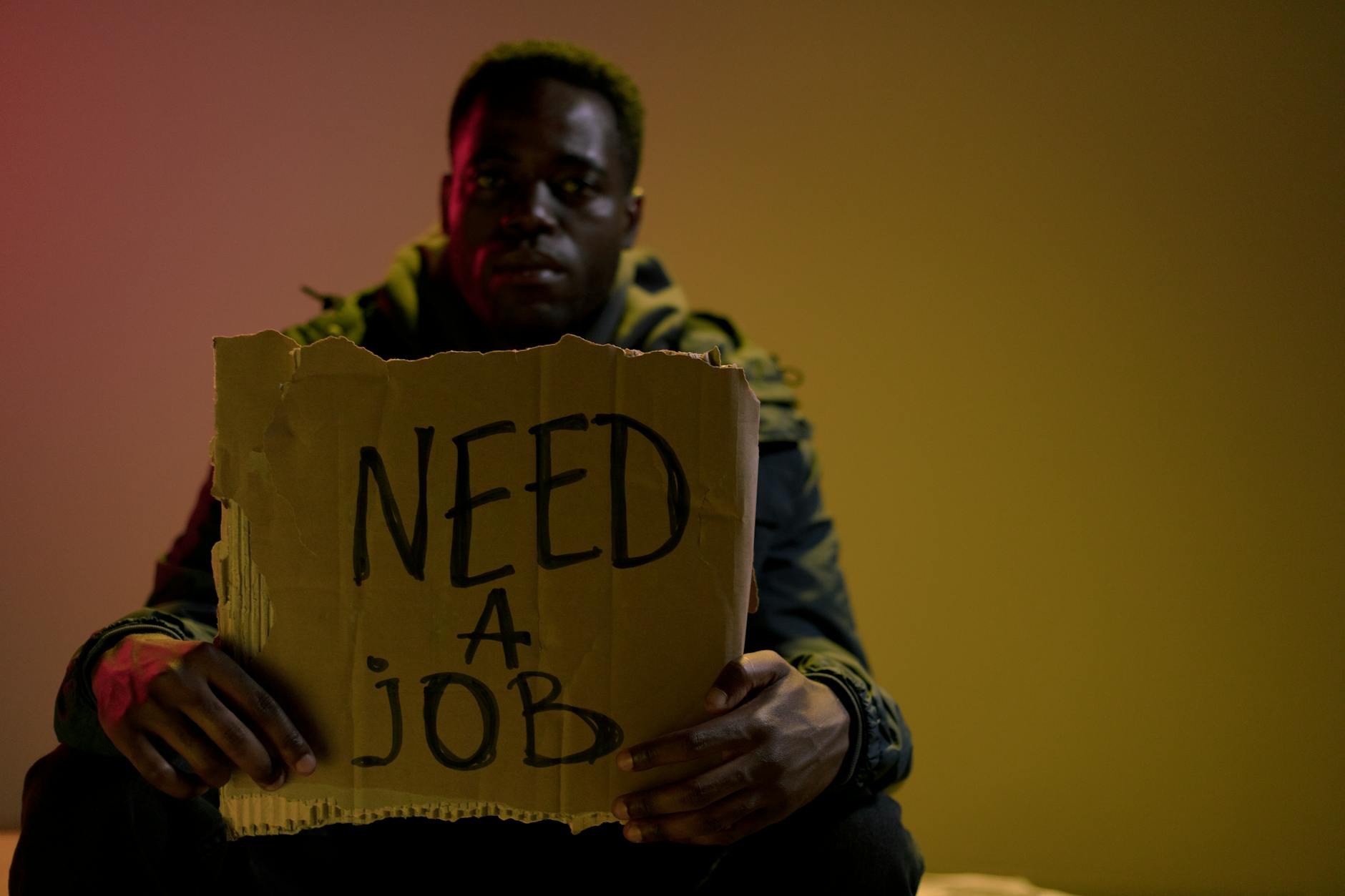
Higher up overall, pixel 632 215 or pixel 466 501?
pixel 632 215

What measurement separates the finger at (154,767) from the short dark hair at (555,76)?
2.14 ft

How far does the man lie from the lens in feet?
2.14

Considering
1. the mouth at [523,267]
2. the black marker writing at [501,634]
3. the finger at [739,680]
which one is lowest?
the finger at [739,680]

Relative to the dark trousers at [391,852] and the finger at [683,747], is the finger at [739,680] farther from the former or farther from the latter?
the dark trousers at [391,852]

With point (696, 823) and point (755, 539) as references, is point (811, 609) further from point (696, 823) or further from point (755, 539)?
point (696, 823)

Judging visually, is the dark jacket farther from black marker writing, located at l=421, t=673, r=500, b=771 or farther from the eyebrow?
black marker writing, located at l=421, t=673, r=500, b=771

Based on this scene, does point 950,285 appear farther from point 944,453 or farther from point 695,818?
point 695,818

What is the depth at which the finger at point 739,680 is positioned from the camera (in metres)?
0.64

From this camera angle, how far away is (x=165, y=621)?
782mm

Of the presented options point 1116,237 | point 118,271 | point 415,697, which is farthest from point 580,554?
point 118,271

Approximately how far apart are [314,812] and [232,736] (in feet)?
0.22

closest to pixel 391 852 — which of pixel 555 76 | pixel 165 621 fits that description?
pixel 165 621

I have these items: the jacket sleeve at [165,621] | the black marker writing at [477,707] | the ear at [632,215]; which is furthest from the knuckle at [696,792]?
the ear at [632,215]

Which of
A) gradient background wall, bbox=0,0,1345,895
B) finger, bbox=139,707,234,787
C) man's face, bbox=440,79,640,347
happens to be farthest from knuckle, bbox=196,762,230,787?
gradient background wall, bbox=0,0,1345,895
